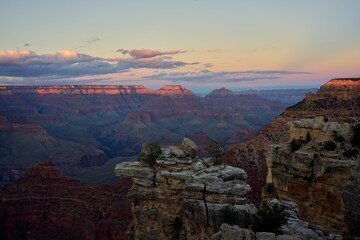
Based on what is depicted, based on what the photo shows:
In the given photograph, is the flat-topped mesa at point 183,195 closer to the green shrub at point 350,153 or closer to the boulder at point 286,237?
the boulder at point 286,237

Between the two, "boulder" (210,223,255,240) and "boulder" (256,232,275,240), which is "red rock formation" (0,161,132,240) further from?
"boulder" (256,232,275,240)

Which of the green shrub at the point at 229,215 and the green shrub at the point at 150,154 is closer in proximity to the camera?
the green shrub at the point at 229,215

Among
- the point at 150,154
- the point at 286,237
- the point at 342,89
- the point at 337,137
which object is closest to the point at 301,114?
the point at 342,89

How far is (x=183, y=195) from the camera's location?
1669 centimetres

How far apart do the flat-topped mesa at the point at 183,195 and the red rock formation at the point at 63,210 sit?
84.2 feet

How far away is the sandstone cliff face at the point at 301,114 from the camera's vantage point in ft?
169

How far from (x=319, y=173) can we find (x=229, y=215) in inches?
299

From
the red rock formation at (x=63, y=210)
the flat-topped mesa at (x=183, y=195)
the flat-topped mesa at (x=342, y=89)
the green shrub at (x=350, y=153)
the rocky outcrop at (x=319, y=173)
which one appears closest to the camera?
the flat-topped mesa at (x=183, y=195)

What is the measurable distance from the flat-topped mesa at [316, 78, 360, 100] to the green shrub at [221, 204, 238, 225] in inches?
1894

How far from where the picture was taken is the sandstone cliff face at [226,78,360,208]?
51.6 metres

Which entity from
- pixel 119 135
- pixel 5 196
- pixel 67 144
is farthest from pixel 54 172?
pixel 119 135

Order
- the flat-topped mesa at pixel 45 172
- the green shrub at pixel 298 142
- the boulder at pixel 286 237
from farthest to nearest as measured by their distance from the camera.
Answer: the flat-topped mesa at pixel 45 172
the green shrub at pixel 298 142
the boulder at pixel 286 237

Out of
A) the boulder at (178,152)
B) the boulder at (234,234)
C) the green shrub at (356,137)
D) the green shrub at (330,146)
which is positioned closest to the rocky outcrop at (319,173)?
the green shrub at (330,146)

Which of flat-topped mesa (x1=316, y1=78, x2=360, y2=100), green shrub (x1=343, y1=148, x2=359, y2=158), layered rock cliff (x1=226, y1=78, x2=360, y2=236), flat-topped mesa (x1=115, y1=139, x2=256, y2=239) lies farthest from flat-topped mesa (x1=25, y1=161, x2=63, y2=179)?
green shrub (x1=343, y1=148, x2=359, y2=158)
